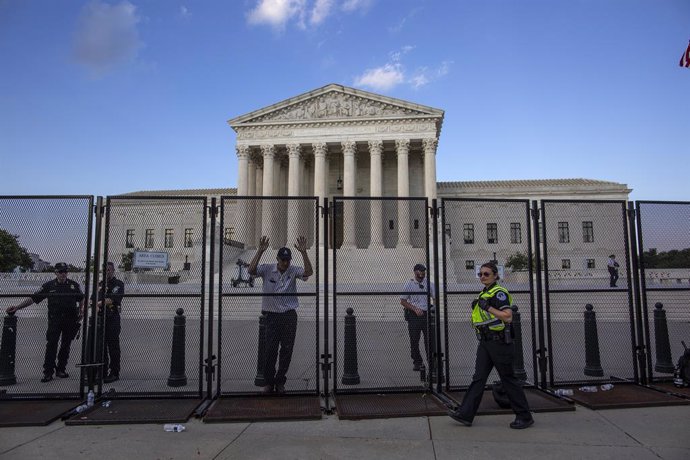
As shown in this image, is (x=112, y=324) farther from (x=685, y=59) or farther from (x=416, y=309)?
(x=685, y=59)

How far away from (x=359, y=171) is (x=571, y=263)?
4975 centimetres

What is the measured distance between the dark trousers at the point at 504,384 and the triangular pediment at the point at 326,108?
154ft

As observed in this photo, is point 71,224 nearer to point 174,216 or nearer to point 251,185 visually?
point 174,216

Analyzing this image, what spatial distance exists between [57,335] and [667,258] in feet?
34.1

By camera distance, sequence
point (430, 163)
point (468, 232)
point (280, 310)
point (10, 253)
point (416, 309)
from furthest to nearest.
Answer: point (430, 163), point (468, 232), point (416, 309), point (280, 310), point (10, 253)

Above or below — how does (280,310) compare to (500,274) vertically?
below

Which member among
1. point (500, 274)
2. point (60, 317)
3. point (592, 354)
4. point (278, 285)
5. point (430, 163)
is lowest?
point (592, 354)

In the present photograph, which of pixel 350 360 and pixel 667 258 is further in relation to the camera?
pixel 667 258

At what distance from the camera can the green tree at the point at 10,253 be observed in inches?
271

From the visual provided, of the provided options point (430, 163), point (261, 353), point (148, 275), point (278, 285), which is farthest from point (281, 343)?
point (430, 163)

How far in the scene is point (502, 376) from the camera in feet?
18.8

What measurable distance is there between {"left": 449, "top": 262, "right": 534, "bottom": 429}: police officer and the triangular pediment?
46.8 metres

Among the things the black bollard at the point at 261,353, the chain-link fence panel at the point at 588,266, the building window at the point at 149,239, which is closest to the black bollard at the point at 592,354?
the chain-link fence panel at the point at 588,266

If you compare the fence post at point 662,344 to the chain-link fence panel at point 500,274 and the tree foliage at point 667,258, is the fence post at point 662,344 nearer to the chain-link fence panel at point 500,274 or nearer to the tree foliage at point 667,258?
the tree foliage at point 667,258
